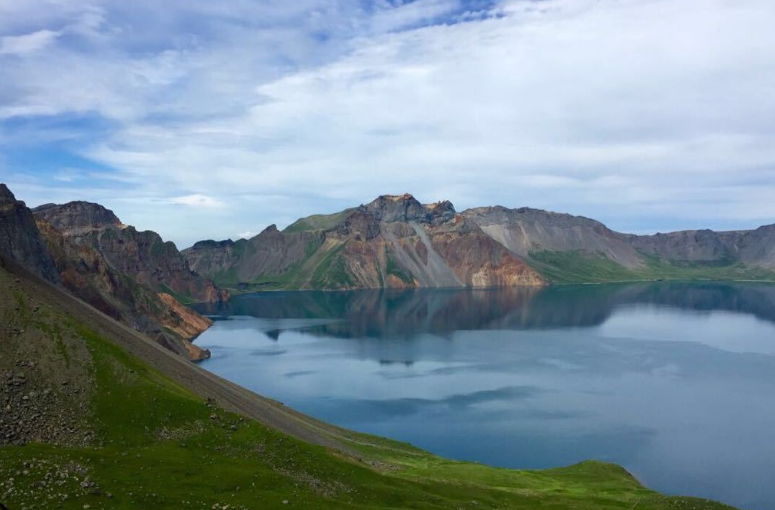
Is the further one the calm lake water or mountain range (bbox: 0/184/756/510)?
the calm lake water

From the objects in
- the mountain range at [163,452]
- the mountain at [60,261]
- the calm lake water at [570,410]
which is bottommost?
the calm lake water at [570,410]

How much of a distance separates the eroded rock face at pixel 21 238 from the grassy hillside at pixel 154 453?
30.6 meters

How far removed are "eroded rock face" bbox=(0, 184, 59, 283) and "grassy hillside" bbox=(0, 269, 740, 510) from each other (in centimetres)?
3064

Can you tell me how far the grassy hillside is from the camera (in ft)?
151

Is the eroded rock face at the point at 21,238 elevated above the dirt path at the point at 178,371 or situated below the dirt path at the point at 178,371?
above

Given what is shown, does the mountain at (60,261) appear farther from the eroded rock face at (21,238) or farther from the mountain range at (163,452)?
the mountain range at (163,452)

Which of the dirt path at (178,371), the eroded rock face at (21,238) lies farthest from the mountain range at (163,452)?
the eroded rock face at (21,238)

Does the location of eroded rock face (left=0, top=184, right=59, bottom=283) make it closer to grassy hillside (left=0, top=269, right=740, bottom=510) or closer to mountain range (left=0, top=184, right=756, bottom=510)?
mountain range (left=0, top=184, right=756, bottom=510)

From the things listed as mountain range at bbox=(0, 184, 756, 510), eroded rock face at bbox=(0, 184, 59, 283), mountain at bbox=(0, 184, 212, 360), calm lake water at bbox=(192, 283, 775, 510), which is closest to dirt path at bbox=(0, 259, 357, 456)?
mountain range at bbox=(0, 184, 756, 510)

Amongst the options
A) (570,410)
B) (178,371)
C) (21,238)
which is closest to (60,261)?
(21,238)

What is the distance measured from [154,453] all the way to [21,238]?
8217cm

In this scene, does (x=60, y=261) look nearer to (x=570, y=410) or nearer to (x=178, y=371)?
(x=178, y=371)

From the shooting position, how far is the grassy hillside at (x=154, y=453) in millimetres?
46156

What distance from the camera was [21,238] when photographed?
4660 inches
